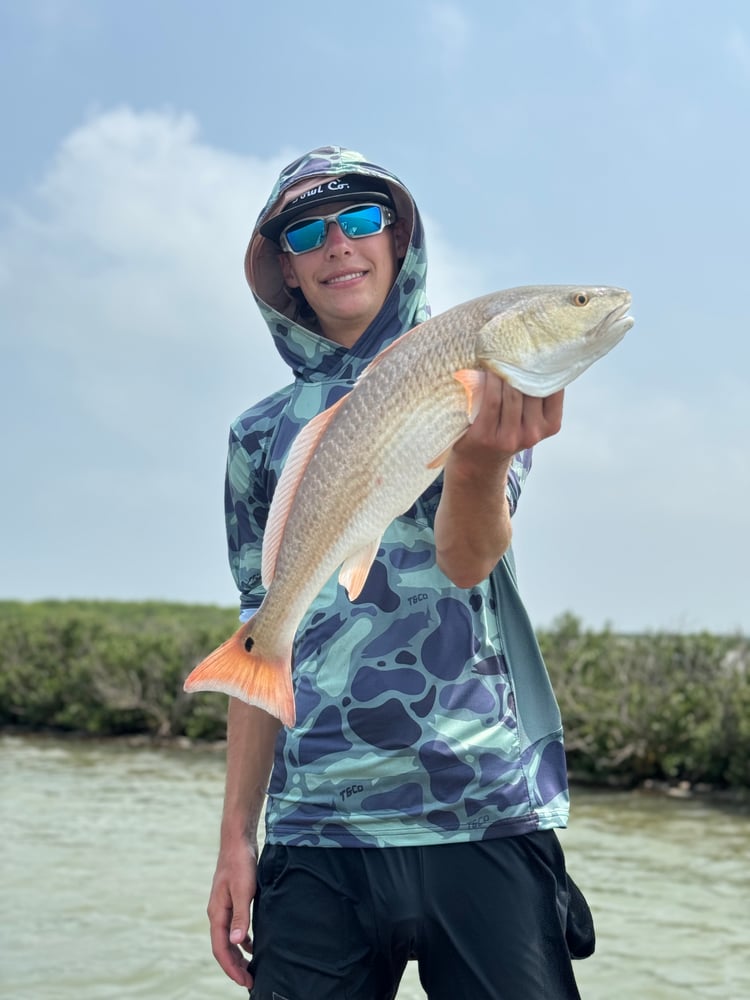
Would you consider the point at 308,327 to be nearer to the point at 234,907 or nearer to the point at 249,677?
the point at 249,677

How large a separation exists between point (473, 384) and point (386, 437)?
20 cm

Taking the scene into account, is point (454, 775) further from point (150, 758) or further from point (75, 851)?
point (150, 758)

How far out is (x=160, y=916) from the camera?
7852 mm

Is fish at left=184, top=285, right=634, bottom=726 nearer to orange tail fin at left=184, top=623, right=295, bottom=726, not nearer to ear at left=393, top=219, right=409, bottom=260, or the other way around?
orange tail fin at left=184, top=623, right=295, bottom=726

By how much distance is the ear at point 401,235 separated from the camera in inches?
115

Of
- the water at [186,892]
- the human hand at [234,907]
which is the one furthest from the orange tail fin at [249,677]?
the water at [186,892]

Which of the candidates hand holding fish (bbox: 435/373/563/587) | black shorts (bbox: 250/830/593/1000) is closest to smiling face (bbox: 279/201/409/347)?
hand holding fish (bbox: 435/373/563/587)

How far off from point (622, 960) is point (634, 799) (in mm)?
5012

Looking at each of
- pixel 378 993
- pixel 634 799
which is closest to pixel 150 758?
pixel 634 799

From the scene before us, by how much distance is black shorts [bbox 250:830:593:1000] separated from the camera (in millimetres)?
2252

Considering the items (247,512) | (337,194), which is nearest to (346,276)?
(337,194)

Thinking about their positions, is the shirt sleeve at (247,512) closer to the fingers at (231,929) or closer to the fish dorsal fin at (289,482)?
the fish dorsal fin at (289,482)

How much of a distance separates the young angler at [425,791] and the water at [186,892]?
4.31 metres

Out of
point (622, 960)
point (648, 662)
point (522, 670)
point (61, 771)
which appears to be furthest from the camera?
point (61, 771)
